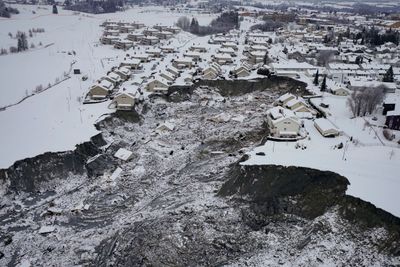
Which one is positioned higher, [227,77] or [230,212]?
[227,77]

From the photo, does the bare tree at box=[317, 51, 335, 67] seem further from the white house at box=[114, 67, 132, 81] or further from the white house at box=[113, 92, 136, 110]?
the white house at box=[113, 92, 136, 110]

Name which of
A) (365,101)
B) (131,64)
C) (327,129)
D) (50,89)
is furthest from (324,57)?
(50,89)

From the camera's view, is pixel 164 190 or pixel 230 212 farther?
pixel 164 190

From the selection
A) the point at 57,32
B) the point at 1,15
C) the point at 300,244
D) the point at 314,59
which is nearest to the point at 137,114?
the point at 300,244

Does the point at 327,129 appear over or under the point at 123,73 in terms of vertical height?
under

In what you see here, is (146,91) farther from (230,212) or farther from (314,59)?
(314,59)

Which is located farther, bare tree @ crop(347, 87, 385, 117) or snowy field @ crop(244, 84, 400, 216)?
bare tree @ crop(347, 87, 385, 117)

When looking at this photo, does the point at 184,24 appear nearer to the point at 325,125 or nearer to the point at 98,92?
the point at 98,92

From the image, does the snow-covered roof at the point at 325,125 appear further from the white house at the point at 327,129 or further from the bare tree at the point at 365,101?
the bare tree at the point at 365,101

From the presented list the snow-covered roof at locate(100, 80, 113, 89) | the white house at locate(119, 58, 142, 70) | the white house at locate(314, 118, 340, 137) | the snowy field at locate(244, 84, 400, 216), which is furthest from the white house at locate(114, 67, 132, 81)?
the white house at locate(314, 118, 340, 137)
